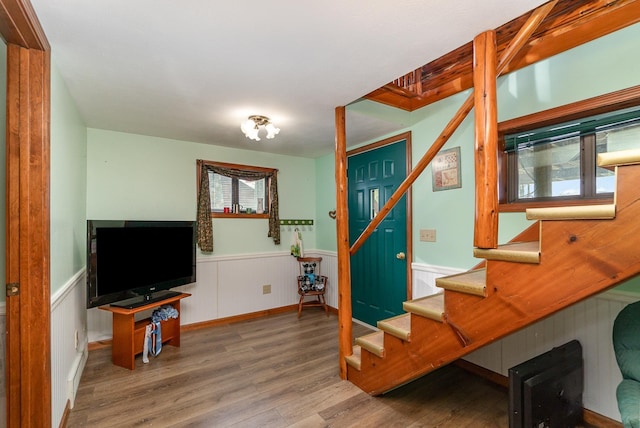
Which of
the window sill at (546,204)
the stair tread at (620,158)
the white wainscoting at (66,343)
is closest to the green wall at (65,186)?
the white wainscoting at (66,343)

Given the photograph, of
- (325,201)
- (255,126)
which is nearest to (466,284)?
(255,126)

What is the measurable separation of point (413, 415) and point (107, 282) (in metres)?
2.62

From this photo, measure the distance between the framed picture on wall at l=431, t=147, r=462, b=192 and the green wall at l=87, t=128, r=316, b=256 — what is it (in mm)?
2128

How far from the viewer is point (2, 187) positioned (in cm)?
144

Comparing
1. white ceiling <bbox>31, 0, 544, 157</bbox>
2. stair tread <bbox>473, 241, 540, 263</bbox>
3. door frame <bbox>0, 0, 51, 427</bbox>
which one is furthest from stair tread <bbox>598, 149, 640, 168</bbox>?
door frame <bbox>0, 0, 51, 427</bbox>

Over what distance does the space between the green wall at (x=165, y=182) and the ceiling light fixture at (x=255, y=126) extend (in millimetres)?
1172

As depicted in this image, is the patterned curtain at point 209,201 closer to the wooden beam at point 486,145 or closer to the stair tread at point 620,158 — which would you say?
the wooden beam at point 486,145

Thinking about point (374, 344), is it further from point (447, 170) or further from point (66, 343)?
point (66, 343)

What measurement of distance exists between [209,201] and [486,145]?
9.84 feet

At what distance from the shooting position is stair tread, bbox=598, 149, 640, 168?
3.10 feet

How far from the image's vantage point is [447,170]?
256cm

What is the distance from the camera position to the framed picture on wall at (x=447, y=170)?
2.48 m

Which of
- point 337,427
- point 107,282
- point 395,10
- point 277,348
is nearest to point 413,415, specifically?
point 337,427

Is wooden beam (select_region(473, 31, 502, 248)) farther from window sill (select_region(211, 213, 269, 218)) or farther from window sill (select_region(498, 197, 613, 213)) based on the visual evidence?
window sill (select_region(211, 213, 269, 218))
